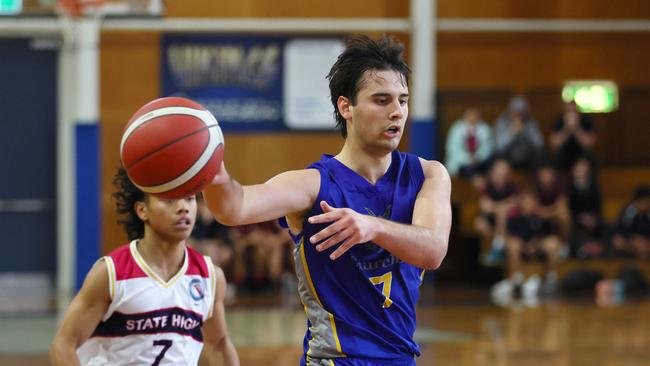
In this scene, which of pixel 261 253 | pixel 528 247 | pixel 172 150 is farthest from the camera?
pixel 261 253

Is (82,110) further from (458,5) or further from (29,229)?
(458,5)

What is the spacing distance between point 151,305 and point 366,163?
1281 mm

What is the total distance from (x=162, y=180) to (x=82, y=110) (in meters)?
11.7

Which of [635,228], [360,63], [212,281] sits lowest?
[635,228]

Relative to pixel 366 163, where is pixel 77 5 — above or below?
above

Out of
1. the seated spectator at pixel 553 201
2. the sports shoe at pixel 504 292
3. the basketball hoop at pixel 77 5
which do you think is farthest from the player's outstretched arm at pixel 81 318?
the seated spectator at pixel 553 201

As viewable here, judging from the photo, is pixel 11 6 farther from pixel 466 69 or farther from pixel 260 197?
pixel 260 197

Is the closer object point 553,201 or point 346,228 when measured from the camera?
point 346,228

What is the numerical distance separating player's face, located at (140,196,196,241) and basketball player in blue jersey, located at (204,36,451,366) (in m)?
1.01

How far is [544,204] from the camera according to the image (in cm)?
1364

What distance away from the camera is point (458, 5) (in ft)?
52.9

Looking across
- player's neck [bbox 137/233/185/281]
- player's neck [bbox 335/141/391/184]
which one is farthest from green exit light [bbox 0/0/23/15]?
player's neck [bbox 335/141/391/184]

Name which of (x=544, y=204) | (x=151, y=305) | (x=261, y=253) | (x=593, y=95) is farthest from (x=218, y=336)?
(x=593, y=95)

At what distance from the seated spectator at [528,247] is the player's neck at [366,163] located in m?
9.73
